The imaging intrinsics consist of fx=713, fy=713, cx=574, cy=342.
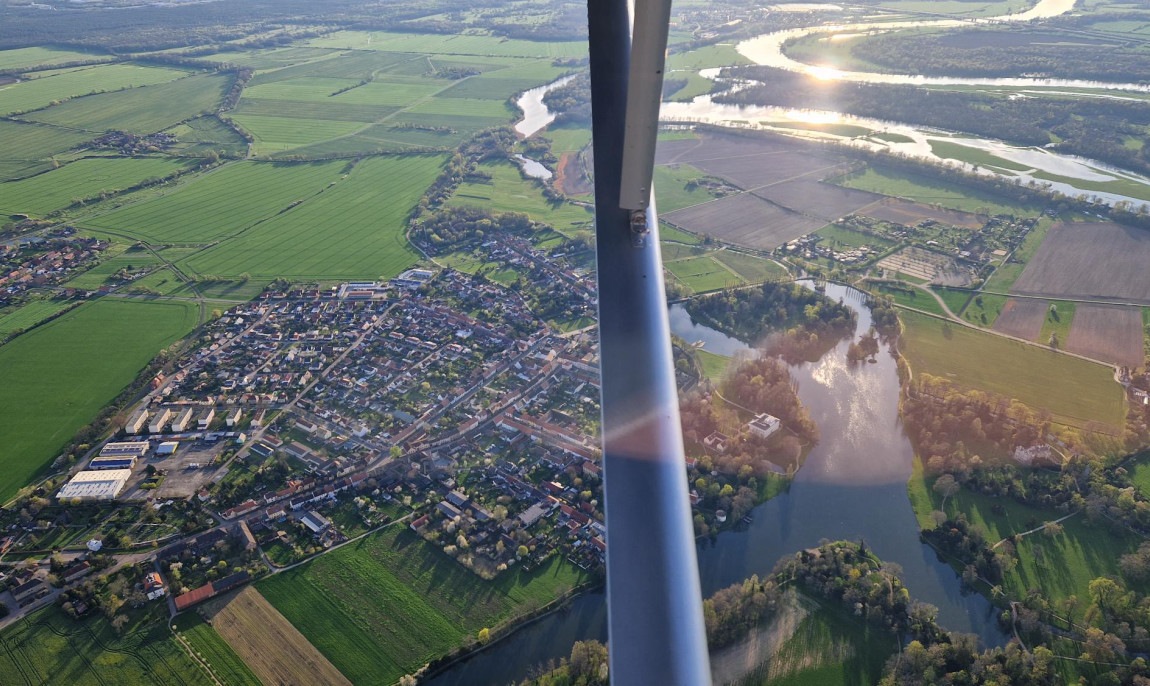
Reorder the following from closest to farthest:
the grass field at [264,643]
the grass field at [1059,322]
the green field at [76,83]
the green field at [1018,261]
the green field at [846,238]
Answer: the grass field at [264,643], the grass field at [1059,322], the green field at [1018,261], the green field at [846,238], the green field at [76,83]

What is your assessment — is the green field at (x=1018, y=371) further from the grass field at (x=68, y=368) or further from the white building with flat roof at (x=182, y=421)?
the grass field at (x=68, y=368)

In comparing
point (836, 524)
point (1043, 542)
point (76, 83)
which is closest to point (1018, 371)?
point (1043, 542)

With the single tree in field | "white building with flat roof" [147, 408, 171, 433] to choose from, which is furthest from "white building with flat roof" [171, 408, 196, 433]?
the single tree in field

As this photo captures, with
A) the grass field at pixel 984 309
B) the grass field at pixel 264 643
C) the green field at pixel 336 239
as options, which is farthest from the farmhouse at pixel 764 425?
the green field at pixel 336 239

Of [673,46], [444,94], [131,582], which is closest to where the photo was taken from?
[131,582]

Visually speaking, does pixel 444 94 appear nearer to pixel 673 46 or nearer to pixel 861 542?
pixel 673 46

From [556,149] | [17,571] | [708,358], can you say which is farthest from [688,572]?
[556,149]
